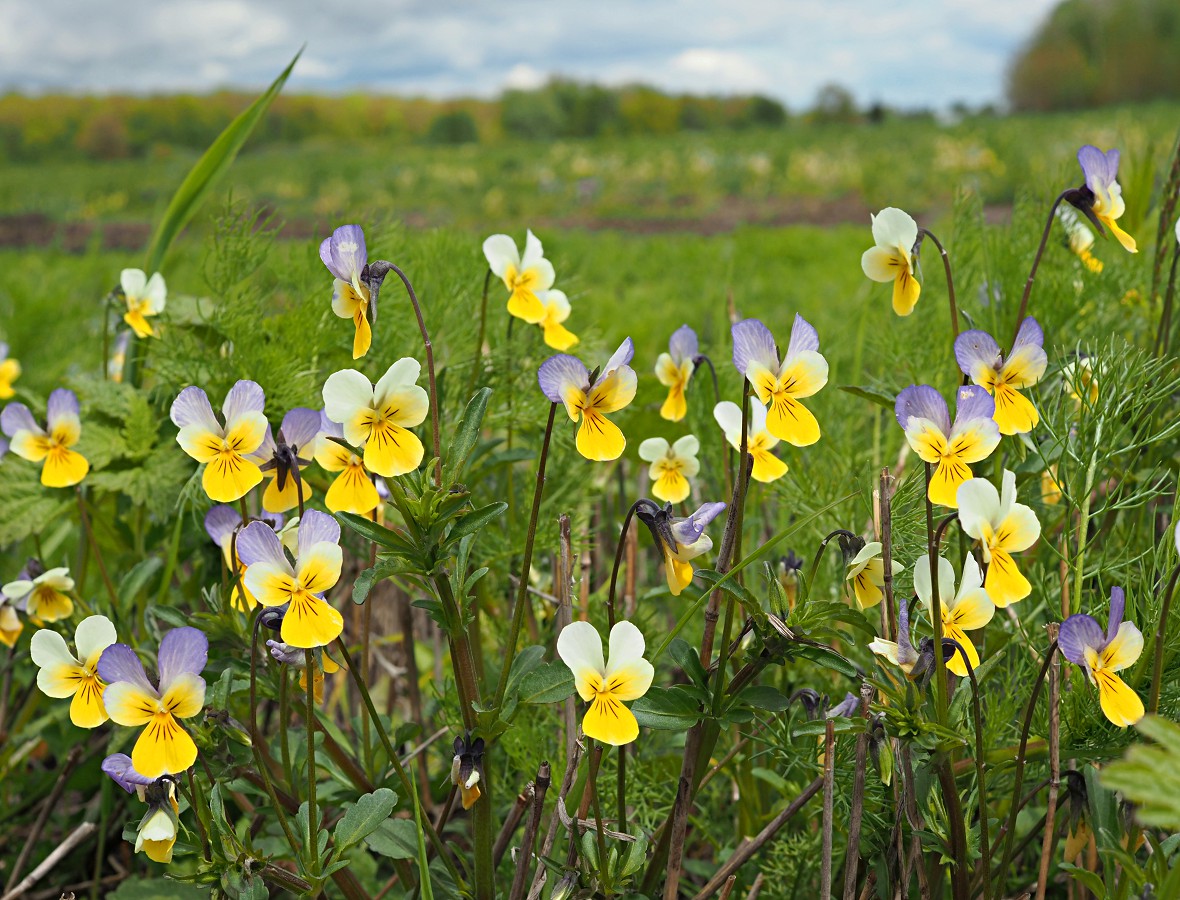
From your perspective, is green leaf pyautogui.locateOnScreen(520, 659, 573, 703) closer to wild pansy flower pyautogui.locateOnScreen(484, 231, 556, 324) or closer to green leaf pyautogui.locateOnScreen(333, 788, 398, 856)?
green leaf pyautogui.locateOnScreen(333, 788, 398, 856)

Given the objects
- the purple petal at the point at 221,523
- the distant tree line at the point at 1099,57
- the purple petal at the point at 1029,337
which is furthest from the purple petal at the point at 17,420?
the distant tree line at the point at 1099,57

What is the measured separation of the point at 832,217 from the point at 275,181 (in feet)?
40.5

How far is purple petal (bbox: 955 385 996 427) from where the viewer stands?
86cm

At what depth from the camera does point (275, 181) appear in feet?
63.2

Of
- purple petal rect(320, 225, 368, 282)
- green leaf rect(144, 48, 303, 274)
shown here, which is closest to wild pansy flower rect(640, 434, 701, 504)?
purple petal rect(320, 225, 368, 282)

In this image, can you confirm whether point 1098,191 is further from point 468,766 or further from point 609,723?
point 468,766

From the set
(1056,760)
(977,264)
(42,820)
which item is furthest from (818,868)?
(977,264)

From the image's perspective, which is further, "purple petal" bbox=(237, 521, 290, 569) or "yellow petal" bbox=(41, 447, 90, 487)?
"yellow petal" bbox=(41, 447, 90, 487)

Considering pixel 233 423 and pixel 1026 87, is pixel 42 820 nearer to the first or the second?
pixel 233 423

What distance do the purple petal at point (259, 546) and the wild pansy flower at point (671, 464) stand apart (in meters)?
0.46

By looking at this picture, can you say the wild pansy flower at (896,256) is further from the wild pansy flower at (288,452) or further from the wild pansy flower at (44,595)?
the wild pansy flower at (44,595)

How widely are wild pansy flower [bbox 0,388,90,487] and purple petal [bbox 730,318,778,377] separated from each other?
90 centimetres

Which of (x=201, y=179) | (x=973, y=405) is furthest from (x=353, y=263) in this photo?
(x=201, y=179)

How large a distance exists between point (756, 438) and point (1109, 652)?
0.39m
